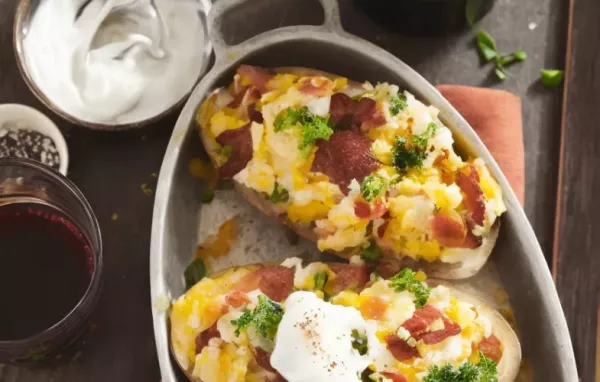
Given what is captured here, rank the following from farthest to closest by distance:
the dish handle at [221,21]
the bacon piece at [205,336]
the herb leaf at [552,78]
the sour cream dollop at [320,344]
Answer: the herb leaf at [552,78]
the dish handle at [221,21]
the bacon piece at [205,336]
the sour cream dollop at [320,344]

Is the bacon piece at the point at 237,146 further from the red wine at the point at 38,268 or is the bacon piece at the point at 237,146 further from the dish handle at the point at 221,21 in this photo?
the red wine at the point at 38,268

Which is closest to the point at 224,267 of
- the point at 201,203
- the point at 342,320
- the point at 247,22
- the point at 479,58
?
the point at 201,203

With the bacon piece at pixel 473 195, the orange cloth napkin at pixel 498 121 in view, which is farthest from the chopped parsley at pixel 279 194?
the orange cloth napkin at pixel 498 121

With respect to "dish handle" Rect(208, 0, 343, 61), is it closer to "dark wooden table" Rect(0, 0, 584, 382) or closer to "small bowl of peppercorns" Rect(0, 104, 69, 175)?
"dark wooden table" Rect(0, 0, 584, 382)

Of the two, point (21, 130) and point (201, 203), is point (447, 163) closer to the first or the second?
point (201, 203)

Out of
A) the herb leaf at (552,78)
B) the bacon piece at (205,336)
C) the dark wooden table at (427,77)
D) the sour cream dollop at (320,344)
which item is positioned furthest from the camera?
the herb leaf at (552,78)

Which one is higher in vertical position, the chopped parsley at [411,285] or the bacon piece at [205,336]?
the chopped parsley at [411,285]
